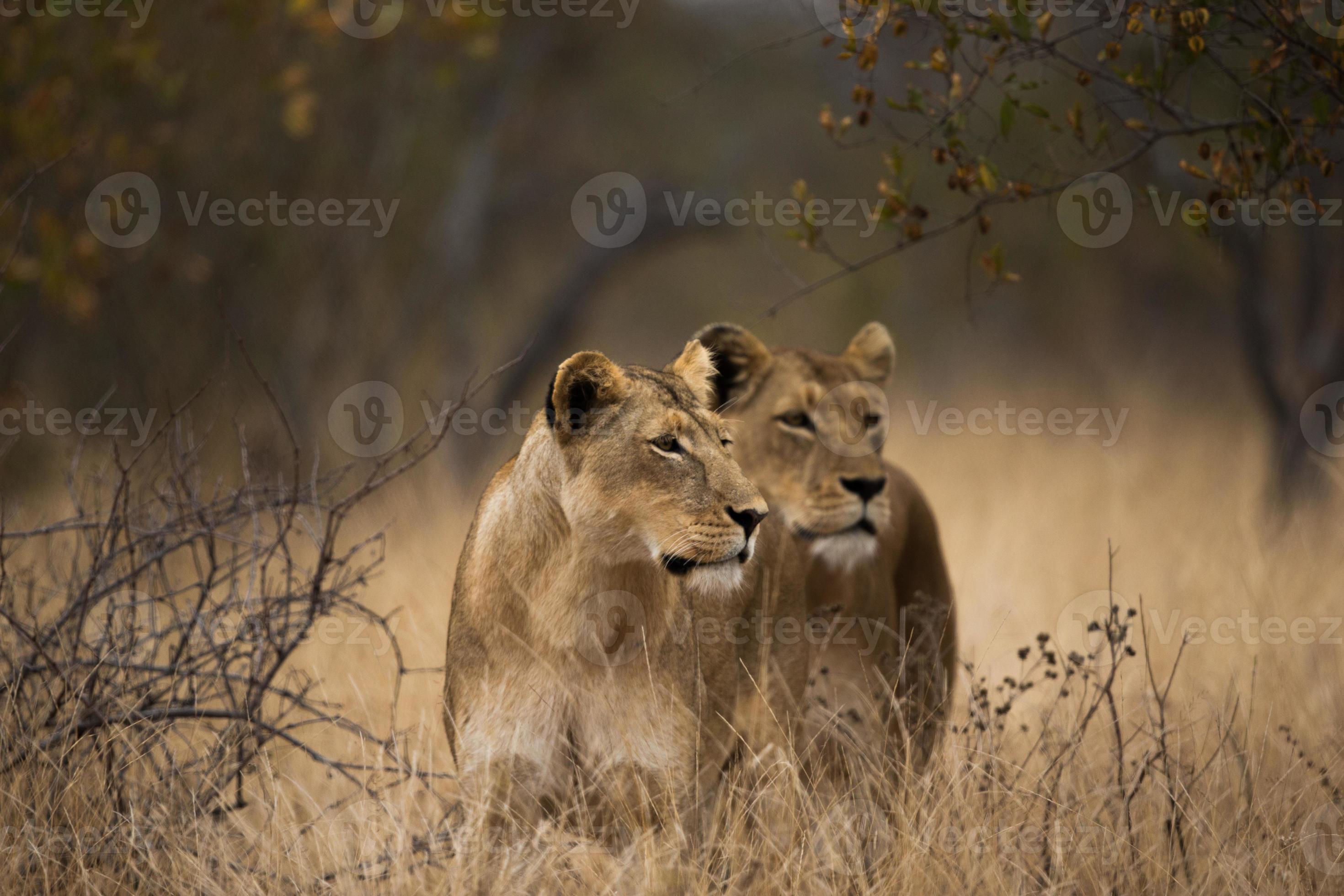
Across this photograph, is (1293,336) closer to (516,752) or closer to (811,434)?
Answer: (811,434)

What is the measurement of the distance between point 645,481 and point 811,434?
62.5 inches

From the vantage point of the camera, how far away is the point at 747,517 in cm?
375

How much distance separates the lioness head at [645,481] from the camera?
3.74m

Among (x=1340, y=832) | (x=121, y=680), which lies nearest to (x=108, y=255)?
(x=121, y=680)

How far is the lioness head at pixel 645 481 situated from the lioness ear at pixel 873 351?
2019mm

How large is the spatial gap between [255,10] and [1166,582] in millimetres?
6844

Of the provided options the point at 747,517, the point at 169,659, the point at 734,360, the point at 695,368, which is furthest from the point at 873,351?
the point at 169,659

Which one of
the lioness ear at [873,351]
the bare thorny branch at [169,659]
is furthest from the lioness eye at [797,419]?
the bare thorny branch at [169,659]

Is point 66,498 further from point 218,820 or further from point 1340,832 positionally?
point 1340,832

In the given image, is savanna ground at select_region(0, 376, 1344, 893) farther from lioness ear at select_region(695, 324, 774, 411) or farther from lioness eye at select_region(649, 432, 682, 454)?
lioness ear at select_region(695, 324, 774, 411)

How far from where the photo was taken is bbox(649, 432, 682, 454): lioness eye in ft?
12.7

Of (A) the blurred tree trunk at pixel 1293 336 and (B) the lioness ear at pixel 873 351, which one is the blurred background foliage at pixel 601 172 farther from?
(B) the lioness ear at pixel 873 351

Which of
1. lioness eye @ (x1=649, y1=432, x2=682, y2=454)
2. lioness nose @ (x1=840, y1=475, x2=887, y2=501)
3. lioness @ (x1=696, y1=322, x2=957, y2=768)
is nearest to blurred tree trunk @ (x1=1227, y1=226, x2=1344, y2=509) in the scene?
lioness @ (x1=696, y1=322, x2=957, y2=768)

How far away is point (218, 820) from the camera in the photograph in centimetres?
453
